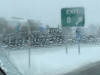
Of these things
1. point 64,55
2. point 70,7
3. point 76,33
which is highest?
point 70,7

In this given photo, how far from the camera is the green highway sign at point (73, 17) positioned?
43.7 ft

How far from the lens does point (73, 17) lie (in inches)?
531

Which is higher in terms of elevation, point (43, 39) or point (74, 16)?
point (74, 16)

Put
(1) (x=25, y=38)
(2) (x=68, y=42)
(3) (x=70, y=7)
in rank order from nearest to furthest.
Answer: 1. (3) (x=70, y=7)
2. (1) (x=25, y=38)
3. (2) (x=68, y=42)

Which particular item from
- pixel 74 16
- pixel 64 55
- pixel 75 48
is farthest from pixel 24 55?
pixel 75 48

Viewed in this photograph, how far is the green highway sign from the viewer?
1331 centimetres

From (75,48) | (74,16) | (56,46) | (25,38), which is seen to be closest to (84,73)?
(74,16)

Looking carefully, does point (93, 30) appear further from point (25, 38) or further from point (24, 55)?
point (24, 55)

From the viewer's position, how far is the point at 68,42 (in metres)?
17.3

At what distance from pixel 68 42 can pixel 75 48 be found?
1.60m

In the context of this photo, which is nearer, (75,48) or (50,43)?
(50,43)

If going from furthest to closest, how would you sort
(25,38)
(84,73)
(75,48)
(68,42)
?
(75,48)
(68,42)
(25,38)
(84,73)

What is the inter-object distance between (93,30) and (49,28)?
2250mm

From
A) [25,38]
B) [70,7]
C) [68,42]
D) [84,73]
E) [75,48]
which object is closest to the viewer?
[84,73]
